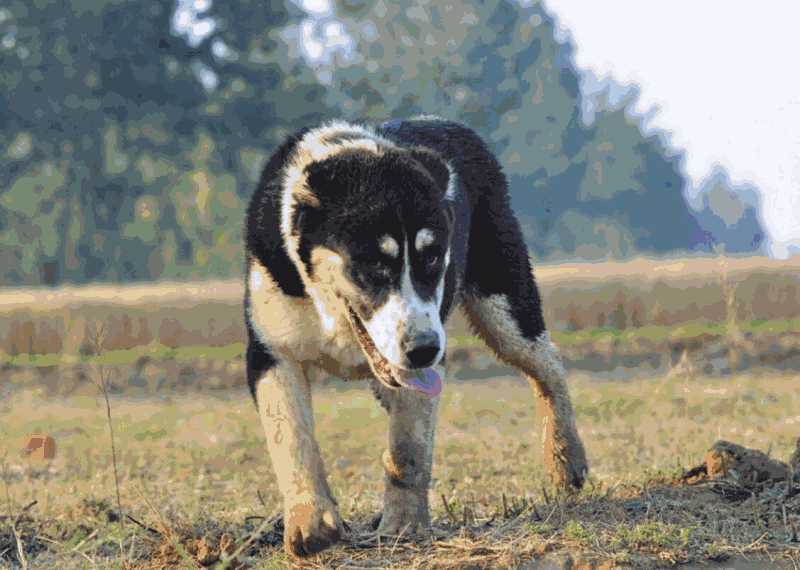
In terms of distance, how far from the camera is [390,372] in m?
5.20

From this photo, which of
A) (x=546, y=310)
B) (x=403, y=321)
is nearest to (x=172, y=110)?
(x=546, y=310)

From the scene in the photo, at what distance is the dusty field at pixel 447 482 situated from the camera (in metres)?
5.17

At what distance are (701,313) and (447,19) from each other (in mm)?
37238

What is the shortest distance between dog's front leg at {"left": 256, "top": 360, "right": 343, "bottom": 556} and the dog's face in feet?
1.29

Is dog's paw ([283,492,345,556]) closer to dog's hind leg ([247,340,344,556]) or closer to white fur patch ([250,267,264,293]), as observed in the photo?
dog's hind leg ([247,340,344,556])

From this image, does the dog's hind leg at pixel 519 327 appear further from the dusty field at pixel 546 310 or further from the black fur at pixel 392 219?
the dusty field at pixel 546 310

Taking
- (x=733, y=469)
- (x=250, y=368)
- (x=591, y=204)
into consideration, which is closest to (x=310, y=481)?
(x=250, y=368)

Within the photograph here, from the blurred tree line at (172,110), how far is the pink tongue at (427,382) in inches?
1126

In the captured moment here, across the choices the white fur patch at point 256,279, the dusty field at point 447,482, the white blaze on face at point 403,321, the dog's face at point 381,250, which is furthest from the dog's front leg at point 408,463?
the white fur patch at point 256,279

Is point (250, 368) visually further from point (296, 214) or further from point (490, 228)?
point (490, 228)

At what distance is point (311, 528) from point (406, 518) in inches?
18.0

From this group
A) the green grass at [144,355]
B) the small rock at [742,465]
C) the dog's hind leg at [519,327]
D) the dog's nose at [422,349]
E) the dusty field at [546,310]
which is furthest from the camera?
the dusty field at [546,310]

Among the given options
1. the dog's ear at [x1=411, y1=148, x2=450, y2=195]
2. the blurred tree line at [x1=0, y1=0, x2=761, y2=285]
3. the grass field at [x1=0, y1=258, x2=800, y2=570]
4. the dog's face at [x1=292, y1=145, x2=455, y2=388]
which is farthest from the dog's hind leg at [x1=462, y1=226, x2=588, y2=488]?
the blurred tree line at [x1=0, y1=0, x2=761, y2=285]

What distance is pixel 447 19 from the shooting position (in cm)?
5775
